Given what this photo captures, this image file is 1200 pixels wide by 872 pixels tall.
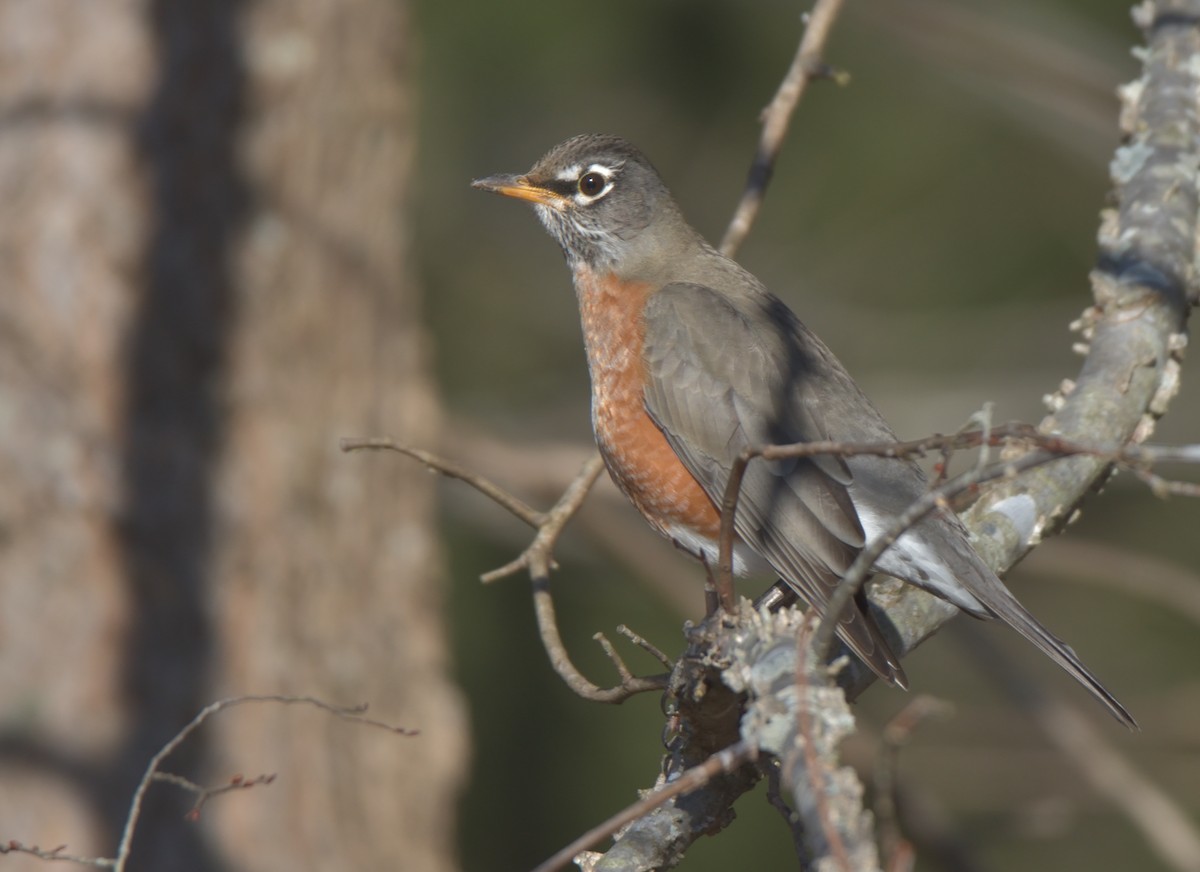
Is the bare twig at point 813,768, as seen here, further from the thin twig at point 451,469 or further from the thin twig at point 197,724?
the thin twig at point 451,469

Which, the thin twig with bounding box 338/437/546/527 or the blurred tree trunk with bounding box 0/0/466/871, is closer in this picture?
the thin twig with bounding box 338/437/546/527

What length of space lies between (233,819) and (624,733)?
11.4 feet

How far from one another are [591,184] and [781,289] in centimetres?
427

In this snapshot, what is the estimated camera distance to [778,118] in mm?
3969

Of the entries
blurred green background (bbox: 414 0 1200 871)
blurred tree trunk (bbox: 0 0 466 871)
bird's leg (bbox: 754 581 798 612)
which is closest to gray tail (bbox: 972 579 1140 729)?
bird's leg (bbox: 754 581 798 612)

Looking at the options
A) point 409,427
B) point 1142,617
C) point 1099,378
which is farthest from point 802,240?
point 1099,378

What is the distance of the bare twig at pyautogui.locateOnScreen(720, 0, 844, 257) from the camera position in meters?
3.92

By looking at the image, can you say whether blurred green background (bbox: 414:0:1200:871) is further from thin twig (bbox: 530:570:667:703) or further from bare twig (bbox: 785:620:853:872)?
bare twig (bbox: 785:620:853:872)

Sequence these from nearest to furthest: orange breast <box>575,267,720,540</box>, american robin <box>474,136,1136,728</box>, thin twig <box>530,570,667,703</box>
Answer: thin twig <box>530,570,667,703</box>, american robin <box>474,136,1136,728</box>, orange breast <box>575,267,720,540</box>

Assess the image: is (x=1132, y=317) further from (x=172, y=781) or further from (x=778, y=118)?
(x=172, y=781)

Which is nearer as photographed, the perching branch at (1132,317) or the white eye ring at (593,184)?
the perching branch at (1132,317)

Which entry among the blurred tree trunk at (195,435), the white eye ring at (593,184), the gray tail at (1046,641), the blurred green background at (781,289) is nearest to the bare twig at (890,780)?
the gray tail at (1046,641)

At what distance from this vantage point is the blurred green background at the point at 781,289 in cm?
757

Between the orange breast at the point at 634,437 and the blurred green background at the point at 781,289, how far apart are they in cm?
321
